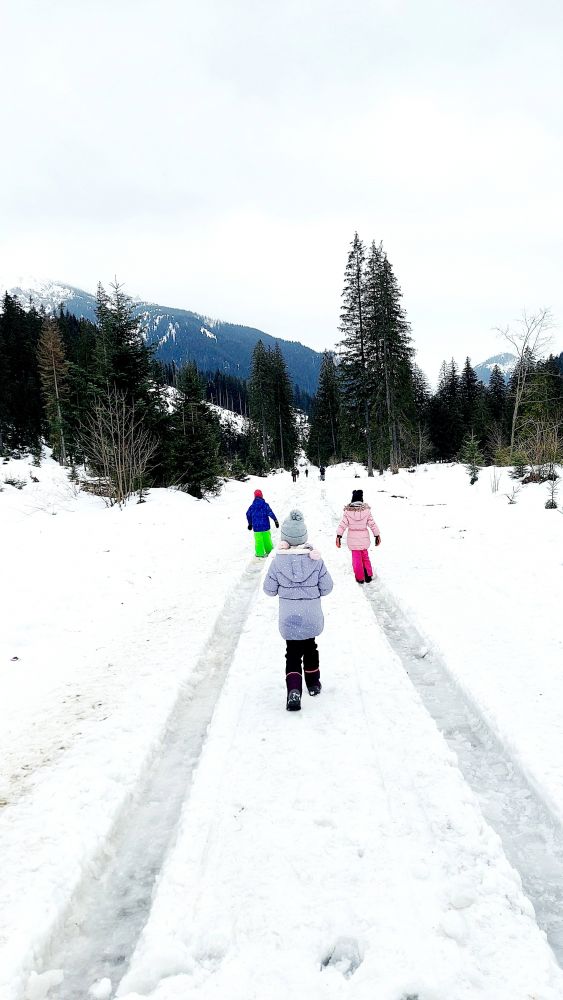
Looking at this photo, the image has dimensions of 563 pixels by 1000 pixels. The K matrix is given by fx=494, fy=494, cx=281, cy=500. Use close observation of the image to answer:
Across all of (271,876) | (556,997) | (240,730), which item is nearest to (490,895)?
(556,997)

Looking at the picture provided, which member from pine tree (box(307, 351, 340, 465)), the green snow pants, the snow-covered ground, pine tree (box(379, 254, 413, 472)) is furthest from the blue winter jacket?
pine tree (box(307, 351, 340, 465))

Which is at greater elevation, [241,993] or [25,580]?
[25,580]

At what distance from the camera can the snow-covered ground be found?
238 centimetres

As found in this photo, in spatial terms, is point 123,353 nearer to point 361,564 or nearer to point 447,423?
point 361,564

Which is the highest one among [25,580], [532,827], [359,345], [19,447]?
[359,345]

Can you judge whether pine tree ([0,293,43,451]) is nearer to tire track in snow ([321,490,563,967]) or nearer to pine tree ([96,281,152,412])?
pine tree ([96,281,152,412])

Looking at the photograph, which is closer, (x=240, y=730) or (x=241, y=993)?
(x=241, y=993)

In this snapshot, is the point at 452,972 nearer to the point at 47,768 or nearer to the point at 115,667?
the point at 47,768

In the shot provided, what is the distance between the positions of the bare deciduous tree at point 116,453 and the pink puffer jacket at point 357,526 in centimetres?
906

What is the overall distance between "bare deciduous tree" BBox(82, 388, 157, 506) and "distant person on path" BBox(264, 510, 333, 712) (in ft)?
39.4

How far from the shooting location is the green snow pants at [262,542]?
11977 millimetres

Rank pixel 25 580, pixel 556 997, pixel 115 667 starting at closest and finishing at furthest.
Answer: pixel 556 997
pixel 115 667
pixel 25 580

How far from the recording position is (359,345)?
110 ft

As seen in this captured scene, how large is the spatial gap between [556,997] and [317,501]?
20874mm
